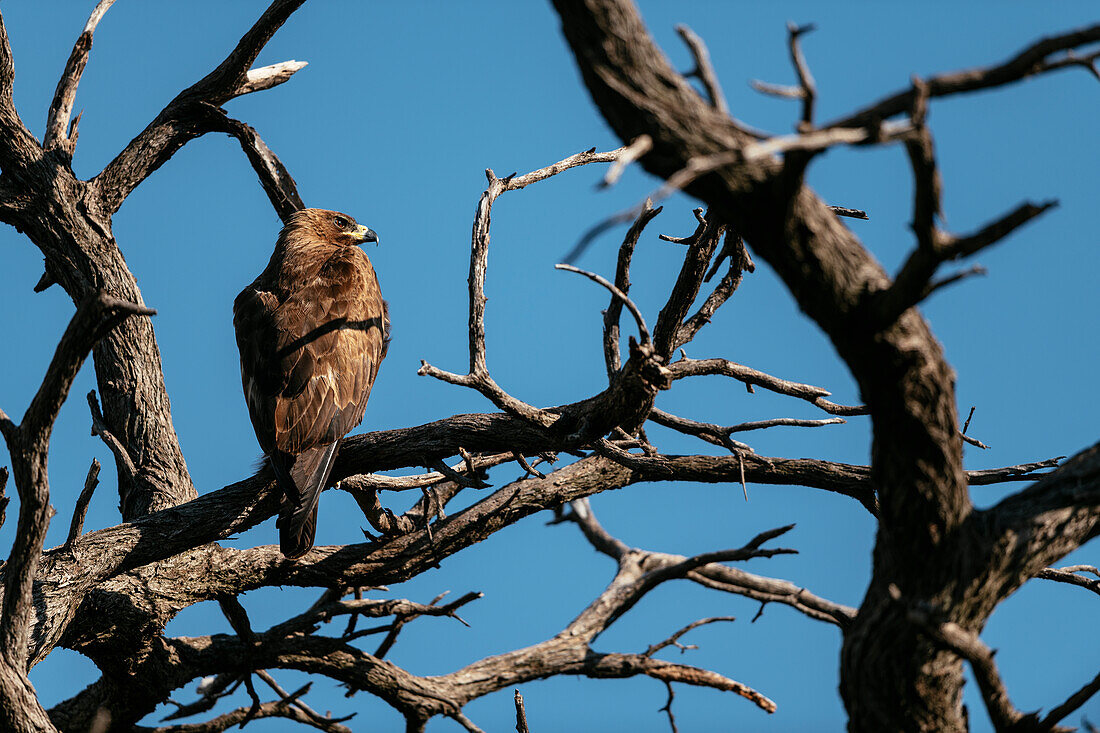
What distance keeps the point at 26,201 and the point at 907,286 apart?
5.21m

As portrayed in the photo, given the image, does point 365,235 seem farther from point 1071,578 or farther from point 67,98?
point 1071,578

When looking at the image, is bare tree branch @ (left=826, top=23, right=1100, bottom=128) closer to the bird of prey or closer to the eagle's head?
the bird of prey

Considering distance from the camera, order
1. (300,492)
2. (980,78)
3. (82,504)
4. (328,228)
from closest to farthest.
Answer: (980,78), (82,504), (300,492), (328,228)

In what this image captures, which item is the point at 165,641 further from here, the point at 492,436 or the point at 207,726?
the point at 492,436

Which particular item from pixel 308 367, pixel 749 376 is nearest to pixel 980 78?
pixel 749 376

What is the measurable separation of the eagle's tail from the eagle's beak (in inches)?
103

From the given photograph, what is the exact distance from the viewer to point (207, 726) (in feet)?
17.5

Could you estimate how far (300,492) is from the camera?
4.53m

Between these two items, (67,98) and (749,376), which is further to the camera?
(67,98)

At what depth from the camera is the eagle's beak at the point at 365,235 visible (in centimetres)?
699

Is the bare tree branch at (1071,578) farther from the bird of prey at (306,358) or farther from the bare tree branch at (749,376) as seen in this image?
the bird of prey at (306,358)

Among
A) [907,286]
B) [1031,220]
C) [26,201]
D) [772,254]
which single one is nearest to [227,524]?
[26,201]

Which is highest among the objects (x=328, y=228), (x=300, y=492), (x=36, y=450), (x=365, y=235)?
(x=365, y=235)

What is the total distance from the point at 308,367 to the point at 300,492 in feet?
2.75
